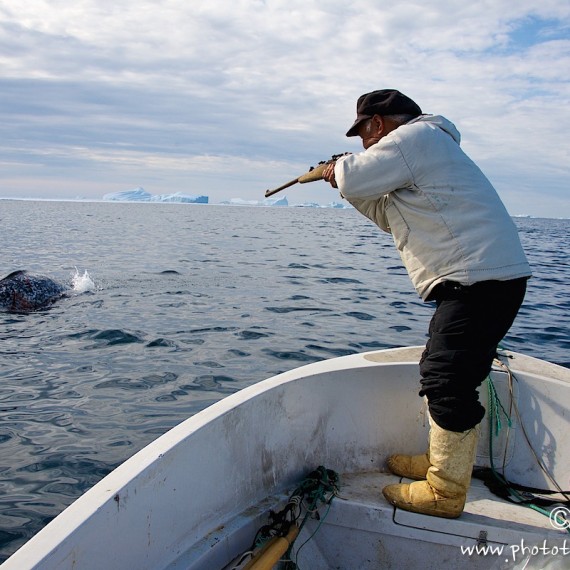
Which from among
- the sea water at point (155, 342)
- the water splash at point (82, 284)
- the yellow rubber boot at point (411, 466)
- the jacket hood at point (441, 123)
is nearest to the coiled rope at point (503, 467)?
the yellow rubber boot at point (411, 466)

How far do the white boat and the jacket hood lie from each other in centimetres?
172

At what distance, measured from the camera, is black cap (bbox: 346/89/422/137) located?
11.6ft

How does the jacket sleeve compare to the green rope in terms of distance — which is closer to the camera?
the jacket sleeve

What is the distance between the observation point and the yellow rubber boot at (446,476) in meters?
3.52

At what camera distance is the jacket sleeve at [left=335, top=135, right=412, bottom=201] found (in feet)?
10.6

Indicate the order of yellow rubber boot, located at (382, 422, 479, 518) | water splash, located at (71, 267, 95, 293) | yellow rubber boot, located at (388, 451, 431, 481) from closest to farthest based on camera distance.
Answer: yellow rubber boot, located at (382, 422, 479, 518) → yellow rubber boot, located at (388, 451, 431, 481) → water splash, located at (71, 267, 95, 293)

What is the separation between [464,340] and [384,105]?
143 centimetres

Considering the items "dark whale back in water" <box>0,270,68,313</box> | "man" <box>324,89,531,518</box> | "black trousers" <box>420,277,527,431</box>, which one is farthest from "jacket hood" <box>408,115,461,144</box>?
"dark whale back in water" <box>0,270,68,313</box>

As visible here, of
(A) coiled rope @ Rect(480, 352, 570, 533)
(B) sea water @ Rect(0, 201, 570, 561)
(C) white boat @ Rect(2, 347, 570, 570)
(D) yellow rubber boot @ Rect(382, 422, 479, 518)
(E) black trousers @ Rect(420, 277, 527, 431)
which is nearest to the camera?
(C) white boat @ Rect(2, 347, 570, 570)

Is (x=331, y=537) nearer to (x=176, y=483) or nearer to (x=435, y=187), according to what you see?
(x=176, y=483)

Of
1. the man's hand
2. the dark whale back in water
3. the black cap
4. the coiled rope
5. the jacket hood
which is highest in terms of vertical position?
the black cap

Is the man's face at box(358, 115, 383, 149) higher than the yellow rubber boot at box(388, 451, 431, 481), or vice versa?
the man's face at box(358, 115, 383, 149)

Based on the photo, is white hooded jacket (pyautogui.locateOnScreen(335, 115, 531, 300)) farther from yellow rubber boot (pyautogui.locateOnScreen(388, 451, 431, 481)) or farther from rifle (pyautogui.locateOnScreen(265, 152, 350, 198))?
yellow rubber boot (pyautogui.locateOnScreen(388, 451, 431, 481))

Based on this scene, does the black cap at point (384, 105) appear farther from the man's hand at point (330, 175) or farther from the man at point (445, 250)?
the man's hand at point (330, 175)
